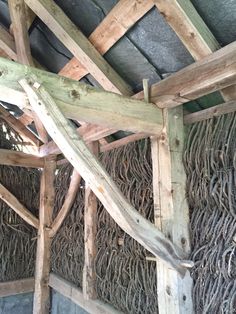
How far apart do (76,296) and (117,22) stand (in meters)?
2.23

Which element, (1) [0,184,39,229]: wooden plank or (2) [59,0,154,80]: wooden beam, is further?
(1) [0,184,39,229]: wooden plank

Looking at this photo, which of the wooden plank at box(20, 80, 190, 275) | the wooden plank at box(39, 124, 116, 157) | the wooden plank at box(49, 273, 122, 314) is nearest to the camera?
the wooden plank at box(20, 80, 190, 275)

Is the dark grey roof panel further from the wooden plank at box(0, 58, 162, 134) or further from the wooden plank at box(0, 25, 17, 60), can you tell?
the wooden plank at box(0, 25, 17, 60)

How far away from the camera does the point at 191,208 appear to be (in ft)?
5.19

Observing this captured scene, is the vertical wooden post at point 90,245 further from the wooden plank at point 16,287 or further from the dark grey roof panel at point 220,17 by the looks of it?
the dark grey roof panel at point 220,17

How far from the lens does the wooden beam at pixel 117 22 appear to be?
1.42 metres

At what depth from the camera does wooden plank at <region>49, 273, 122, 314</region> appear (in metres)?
2.19

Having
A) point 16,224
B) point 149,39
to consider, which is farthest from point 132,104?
point 16,224

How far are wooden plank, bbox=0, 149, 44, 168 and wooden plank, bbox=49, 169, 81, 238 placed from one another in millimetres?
619

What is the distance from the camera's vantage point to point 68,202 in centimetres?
282

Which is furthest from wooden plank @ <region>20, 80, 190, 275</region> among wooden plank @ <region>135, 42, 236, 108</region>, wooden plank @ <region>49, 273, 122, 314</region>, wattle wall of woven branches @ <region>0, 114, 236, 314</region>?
wooden plank @ <region>49, 273, 122, 314</region>

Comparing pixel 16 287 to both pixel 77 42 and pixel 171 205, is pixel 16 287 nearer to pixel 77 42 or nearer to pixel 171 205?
pixel 171 205

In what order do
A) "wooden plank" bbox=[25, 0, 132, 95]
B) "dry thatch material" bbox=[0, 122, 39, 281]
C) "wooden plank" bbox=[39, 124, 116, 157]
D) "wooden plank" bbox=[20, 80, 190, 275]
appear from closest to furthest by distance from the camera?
"wooden plank" bbox=[20, 80, 190, 275] → "wooden plank" bbox=[25, 0, 132, 95] → "wooden plank" bbox=[39, 124, 116, 157] → "dry thatch material" bbox=[0, 122, 39, 281]

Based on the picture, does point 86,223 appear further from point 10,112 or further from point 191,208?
point 10,112
